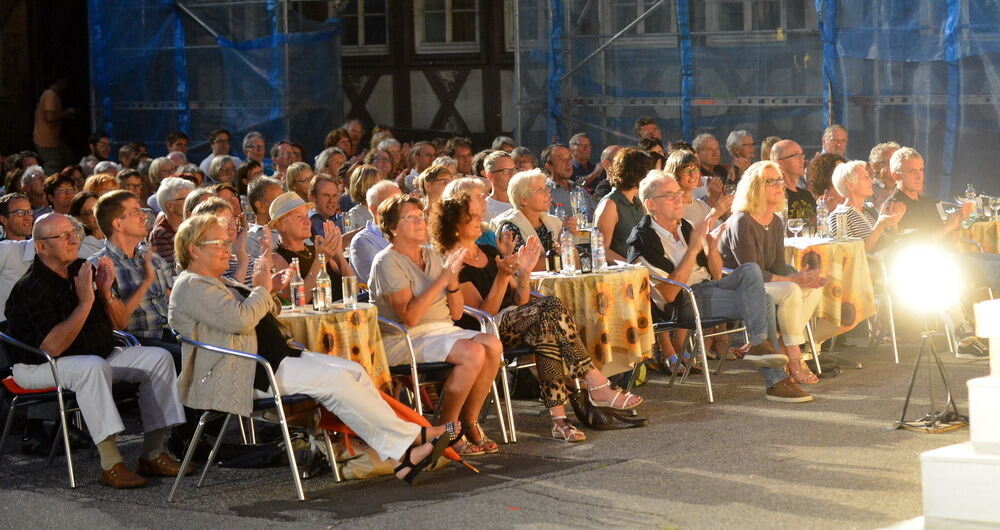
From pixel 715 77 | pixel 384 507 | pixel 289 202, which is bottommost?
pixel 384 507

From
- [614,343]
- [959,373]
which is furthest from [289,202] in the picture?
[959,373]

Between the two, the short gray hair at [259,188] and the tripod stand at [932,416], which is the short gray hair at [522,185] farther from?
the tripod stand at [932,416]

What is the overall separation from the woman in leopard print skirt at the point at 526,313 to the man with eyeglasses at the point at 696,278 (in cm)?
96

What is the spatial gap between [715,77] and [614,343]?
702 cm

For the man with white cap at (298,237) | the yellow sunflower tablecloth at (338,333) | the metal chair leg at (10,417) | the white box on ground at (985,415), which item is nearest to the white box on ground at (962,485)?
the white box on ground at (985,415)

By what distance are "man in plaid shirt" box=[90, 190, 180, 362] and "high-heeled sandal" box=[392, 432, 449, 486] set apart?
150 cm

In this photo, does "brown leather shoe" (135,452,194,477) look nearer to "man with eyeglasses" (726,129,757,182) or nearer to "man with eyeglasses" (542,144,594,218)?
"man with eyeglasses" (542,144,594,218)

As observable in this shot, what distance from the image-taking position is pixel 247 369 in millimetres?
6348

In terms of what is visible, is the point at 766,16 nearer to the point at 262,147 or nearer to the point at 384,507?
the point at 262,147

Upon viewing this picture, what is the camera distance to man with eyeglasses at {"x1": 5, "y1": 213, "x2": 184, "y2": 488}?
6676 mm

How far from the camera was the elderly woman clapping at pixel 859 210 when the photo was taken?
9695 millimetres

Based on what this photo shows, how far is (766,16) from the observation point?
46.4 feet

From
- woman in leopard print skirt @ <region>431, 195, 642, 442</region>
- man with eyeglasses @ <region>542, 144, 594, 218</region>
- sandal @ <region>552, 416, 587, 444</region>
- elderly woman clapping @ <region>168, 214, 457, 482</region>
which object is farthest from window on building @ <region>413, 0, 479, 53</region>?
elderly woman clapping @ <region>168, 214, 457, 482</region>

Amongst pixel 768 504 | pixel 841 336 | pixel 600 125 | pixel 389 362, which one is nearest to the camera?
pixel 768 504
